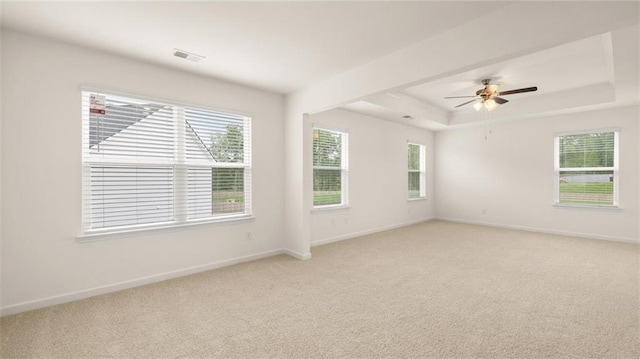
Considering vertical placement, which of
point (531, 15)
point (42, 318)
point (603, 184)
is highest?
point (531, 15)

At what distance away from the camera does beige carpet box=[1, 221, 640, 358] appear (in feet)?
6.69

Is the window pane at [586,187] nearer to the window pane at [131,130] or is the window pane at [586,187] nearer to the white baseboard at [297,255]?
the white baseboard at [297,255]

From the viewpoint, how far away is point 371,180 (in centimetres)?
604

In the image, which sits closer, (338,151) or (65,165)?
(65,165)

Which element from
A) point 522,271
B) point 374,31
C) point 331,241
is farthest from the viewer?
point 331,241

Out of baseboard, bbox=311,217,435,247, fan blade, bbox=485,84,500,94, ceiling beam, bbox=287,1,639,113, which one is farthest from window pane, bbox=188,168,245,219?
fan blade, bbox=485,84,500,94

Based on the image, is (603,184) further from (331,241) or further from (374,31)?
(374,31)

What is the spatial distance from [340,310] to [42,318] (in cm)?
258

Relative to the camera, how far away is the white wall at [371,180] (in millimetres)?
5273

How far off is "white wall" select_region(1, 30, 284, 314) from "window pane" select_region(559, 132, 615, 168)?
703cm

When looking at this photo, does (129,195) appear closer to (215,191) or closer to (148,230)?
(148,230)

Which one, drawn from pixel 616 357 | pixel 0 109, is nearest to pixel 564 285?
pixel 616 357

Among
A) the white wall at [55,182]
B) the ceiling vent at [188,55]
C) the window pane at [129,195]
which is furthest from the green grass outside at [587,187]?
the window pane at [129,195]

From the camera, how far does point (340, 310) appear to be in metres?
2.60
